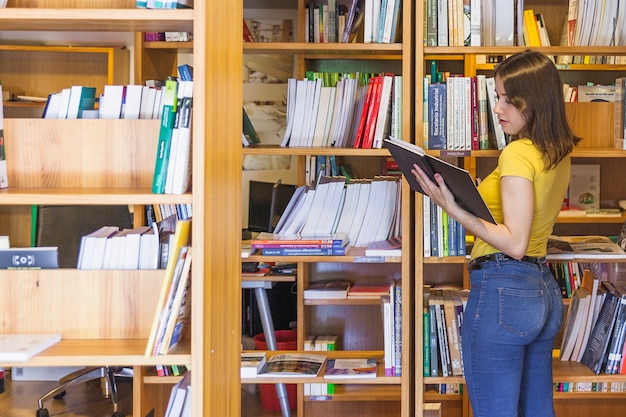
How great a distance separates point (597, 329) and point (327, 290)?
3.51 ft

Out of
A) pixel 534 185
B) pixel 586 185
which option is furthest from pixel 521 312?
pixel 586 185

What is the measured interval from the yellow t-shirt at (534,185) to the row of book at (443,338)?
0.44 meters

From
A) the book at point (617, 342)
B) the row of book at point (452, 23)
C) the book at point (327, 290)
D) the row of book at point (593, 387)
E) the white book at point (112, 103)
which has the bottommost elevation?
the row of book at point (593, 387)

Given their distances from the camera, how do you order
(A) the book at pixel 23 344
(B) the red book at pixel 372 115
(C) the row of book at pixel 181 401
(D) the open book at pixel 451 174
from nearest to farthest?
(A) the book at pixel 23 344, (C) the row of book at pixel 181 401, (D) the open book at pixel 451 174, (B) the red book at pixel 372 115

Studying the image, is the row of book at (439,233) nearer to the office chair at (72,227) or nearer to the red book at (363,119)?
the red book at (363,119)

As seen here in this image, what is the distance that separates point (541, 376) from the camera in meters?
2.39

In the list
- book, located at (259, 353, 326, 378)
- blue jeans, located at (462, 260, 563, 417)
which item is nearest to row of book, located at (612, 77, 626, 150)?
blue jeans, located at (462, 260, 563, 417)

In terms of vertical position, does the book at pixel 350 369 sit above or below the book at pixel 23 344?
below

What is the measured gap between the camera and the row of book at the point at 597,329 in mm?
2748

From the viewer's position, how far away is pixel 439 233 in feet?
8.96

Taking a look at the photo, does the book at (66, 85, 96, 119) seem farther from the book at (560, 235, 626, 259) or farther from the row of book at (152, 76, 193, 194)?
the book at (560, 235, 626, 259)

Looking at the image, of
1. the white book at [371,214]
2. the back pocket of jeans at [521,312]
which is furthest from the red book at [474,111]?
the back pocket of jeans at [521,312]

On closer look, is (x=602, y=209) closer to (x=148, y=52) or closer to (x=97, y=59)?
(x=148, y=52)

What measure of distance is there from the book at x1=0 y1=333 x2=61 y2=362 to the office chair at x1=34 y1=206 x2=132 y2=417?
2.37 metres
